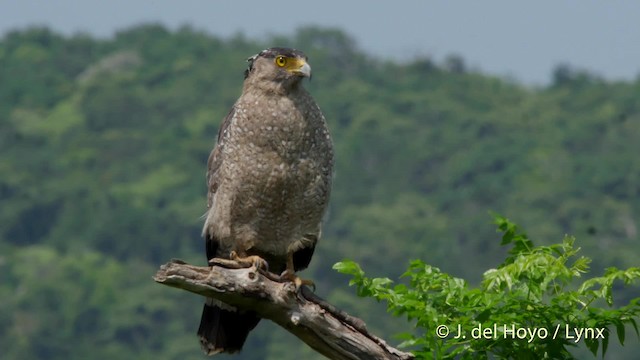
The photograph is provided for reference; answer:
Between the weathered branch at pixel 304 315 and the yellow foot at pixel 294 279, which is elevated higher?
the yellow foot at pixel 294 279

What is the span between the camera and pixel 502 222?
8.34 m

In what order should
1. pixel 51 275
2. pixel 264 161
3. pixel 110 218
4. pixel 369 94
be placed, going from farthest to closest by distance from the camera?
pixel 369 94 < pixel 110 218 < pixel 51 275 < pixel 264 161

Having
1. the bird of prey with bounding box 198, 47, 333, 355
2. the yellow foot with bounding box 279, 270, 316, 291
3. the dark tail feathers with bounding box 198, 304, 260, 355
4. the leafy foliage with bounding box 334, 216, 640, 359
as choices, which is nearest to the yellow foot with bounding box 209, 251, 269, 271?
the bird of prey with bounding box 198, 47, 333, 355

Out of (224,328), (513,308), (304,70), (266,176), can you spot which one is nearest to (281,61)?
(304,70)

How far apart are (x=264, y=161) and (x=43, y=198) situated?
73.4 m

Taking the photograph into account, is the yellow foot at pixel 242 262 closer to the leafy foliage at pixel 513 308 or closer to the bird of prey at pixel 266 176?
the bird of prey at pixel 266 176

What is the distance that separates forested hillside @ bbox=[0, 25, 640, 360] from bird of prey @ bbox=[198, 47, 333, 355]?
4564cm

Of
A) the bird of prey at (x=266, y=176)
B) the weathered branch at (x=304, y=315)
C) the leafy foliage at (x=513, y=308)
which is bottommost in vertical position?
the weathered branch at (x=304, y=315)

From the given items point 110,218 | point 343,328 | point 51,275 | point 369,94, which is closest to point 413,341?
point 343,328

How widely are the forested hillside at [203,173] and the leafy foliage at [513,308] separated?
46.9 m

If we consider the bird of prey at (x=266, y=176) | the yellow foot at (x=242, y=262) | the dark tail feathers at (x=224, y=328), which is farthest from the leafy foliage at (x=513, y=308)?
the dark tail feathers at (x=224, y=328)

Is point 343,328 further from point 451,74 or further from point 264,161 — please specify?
point 451,74

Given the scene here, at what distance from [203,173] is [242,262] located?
7263cm

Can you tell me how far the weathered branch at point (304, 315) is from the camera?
8.40 metres
